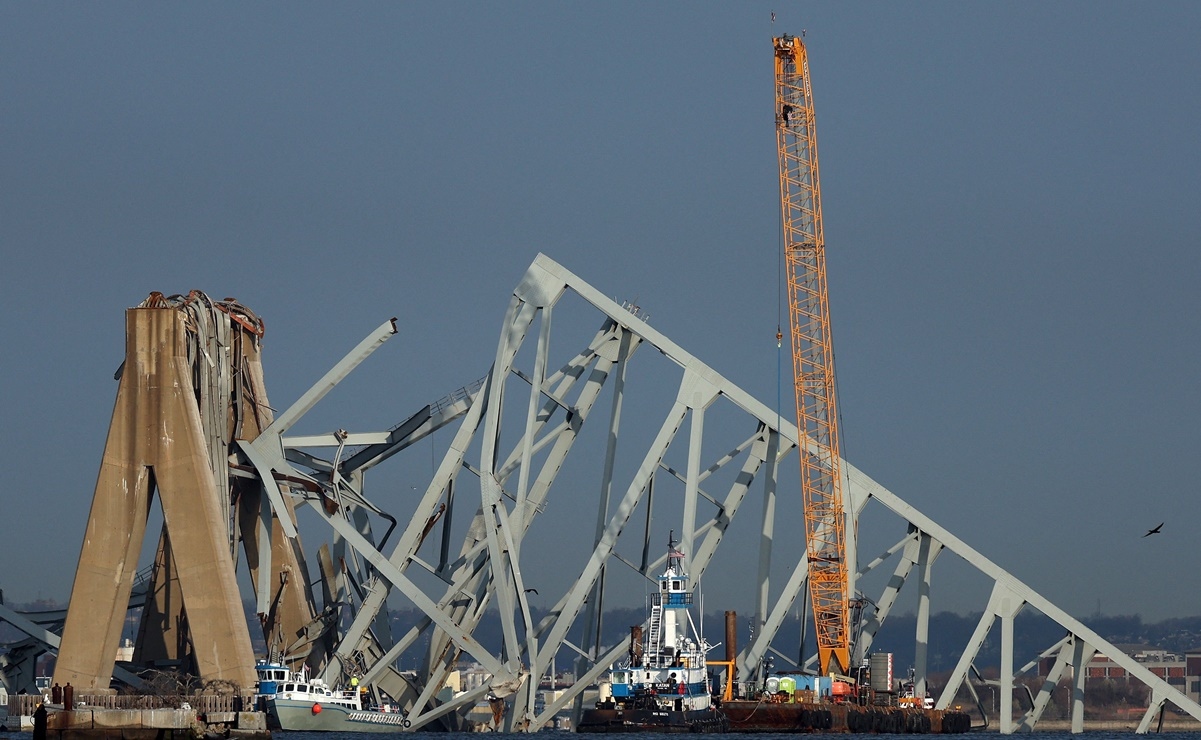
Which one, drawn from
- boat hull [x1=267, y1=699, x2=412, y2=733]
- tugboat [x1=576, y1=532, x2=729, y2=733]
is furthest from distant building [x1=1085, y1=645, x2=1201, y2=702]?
boat hull [x1=267, y1=699, x2=412, y2=733]

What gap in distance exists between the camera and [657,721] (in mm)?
74312

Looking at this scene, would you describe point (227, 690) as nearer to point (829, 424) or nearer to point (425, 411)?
point (425, 411)

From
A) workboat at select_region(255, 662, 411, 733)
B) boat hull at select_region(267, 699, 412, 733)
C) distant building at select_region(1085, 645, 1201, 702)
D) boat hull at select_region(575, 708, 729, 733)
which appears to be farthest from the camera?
distant building at select_region(1085, 645, 1201, 702)

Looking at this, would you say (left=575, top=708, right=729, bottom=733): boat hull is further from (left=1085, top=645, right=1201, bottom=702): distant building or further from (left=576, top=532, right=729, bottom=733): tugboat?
(left=1085, top=645, right=1201, bottom=702): distant building

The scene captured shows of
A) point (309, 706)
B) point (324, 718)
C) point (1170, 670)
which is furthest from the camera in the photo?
point (1170, 670)

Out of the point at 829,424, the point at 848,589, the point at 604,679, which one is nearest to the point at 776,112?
the point at 829,424

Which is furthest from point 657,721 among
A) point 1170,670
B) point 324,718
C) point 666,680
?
point 1170,670

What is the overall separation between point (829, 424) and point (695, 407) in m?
9.45

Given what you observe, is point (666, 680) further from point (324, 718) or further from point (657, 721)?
point (324, 718)

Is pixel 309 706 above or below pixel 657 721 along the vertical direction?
above

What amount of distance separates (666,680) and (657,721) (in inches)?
94.2

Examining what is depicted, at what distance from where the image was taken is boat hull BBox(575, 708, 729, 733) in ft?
244

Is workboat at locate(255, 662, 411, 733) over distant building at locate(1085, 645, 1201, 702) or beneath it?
beneath

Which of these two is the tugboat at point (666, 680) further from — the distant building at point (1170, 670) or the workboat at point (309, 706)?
the distant building at point (1170, 670)
